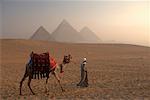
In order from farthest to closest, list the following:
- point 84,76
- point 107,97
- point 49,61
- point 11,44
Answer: point 11,44, point 84,76, point 49,61, point 107,97

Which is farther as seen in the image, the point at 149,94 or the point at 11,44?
the point at 11,44

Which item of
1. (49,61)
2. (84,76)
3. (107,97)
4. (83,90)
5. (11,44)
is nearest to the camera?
(107,97)

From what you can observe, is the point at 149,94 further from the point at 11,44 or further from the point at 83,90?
the point at 11,44

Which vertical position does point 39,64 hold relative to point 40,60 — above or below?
below

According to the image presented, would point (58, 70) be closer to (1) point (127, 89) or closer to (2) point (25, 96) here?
(2) point (25, 96)

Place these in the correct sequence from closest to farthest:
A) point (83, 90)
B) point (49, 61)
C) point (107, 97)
→ point (107, 97)
point (49, 61)
point (83, 90)

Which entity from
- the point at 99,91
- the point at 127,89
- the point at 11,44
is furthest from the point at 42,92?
the point at 11,44

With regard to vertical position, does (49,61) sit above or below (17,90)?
above

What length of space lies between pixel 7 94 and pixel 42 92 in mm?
1315

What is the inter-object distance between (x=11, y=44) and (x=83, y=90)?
58844mm

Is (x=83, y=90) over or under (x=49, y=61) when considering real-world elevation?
under

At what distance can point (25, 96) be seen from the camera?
1258 centimetres

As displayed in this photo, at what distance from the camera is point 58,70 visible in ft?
43.8

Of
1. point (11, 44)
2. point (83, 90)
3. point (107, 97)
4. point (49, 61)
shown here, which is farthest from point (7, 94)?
point (11, 44)
